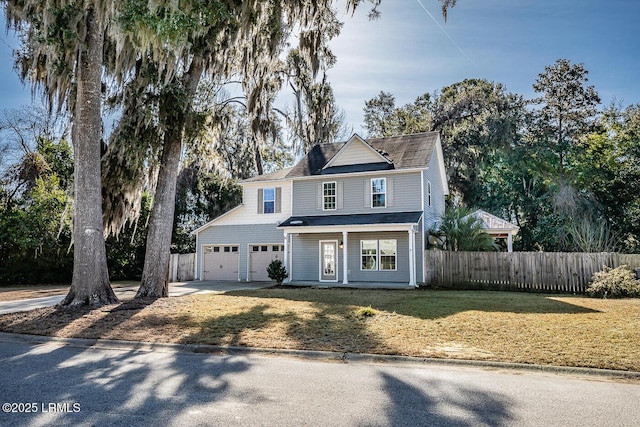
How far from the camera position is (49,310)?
31.8 ft

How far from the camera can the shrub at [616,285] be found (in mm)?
13117

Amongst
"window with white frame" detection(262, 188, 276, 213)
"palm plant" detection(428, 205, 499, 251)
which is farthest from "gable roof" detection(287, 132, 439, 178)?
"palm plant" detection(428, 205, 499, 251)

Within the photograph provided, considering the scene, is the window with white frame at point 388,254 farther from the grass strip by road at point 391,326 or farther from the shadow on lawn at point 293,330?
the shadow on lawn at point 293,330

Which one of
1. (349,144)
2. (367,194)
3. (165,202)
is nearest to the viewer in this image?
(165,202)

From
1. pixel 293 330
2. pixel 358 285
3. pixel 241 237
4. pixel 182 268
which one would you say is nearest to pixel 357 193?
pixel 358 285

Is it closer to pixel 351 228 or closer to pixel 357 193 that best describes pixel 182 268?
pixel 351 228

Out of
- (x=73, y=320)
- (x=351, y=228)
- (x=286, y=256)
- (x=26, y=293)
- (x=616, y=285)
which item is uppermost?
(x=351, y=228)

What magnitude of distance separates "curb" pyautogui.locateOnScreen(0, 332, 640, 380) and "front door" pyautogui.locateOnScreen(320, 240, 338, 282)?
12789mm

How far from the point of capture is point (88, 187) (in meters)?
9.67

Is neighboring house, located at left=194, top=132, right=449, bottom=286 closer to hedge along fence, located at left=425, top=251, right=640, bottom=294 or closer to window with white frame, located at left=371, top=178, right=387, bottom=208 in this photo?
window with white frame, located at left=371, top=178, right=387, bottom=208

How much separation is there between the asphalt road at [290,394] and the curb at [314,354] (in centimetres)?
15

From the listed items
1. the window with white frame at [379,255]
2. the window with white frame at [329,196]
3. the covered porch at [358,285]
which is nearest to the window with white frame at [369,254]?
the window with white frame at [379,255]

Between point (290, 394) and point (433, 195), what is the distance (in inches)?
690

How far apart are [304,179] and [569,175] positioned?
1858 cm
